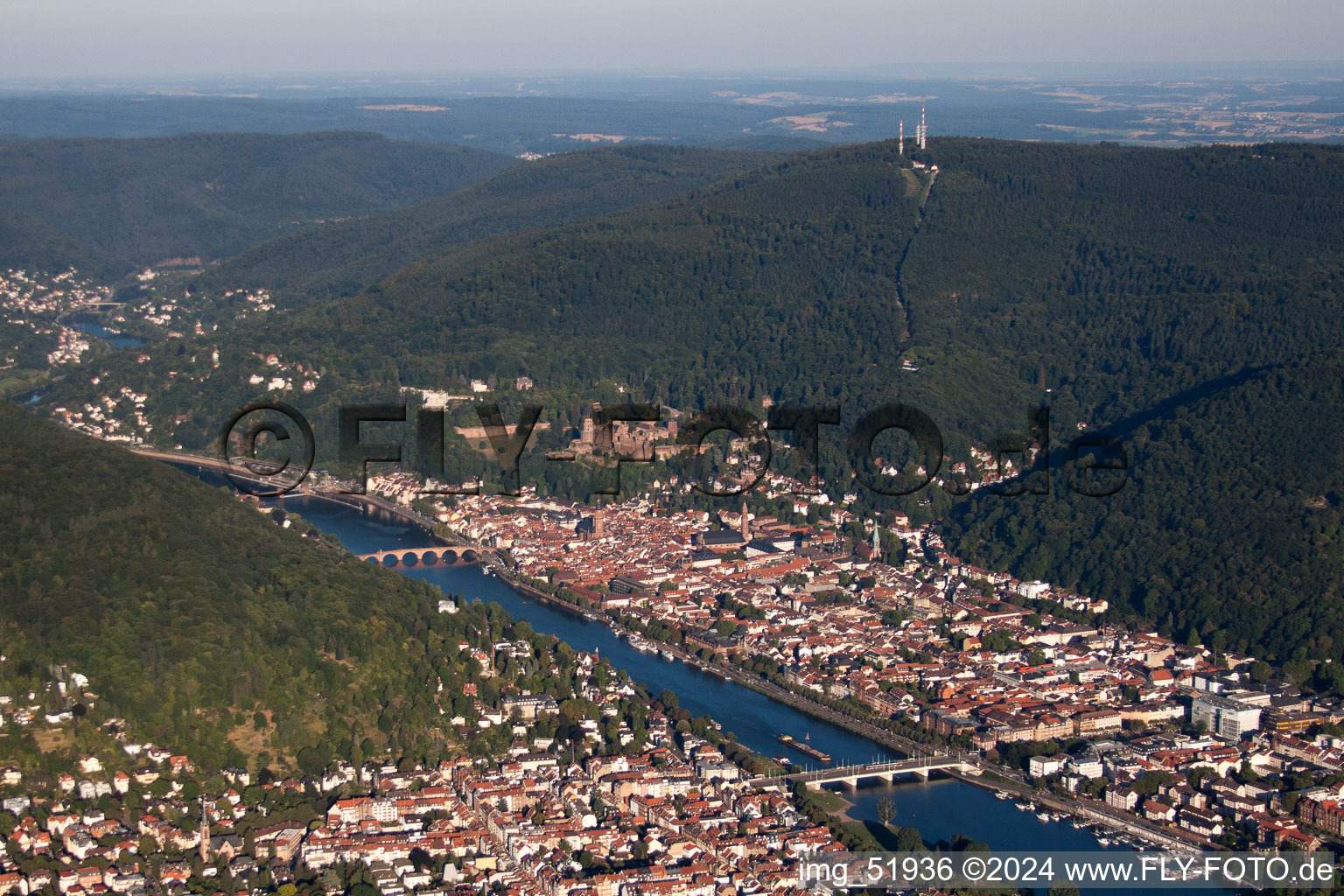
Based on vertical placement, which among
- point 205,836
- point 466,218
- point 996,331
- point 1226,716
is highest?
point 466,218

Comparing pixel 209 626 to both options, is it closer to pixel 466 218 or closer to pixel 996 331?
pixel 996 331

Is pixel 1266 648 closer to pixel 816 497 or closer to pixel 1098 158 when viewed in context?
pixel 816 497

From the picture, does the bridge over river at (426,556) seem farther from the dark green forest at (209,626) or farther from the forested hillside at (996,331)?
the forested hillside at (996,331)

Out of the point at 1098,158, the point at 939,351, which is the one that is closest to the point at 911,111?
the point at 1098,158

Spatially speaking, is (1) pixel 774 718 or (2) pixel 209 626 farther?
(1) pixel 774 718

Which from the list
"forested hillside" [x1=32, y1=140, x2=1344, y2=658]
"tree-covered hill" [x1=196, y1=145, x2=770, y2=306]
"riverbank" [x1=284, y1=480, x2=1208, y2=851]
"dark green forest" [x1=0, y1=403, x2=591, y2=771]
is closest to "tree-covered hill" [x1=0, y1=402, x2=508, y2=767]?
"dark green forest" [x1=0, y1=403, x2=591, y2=771]

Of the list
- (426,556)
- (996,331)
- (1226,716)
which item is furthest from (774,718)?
(996,331)

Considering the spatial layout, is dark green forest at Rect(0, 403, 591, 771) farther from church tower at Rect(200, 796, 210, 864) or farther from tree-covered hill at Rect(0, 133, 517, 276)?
tree-covered hill at Rect(0, 133, 517, 276)
